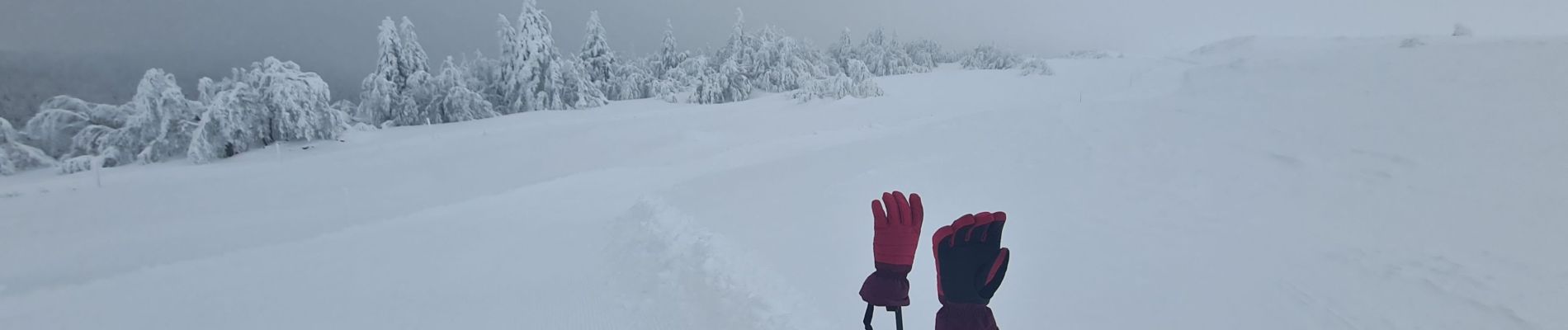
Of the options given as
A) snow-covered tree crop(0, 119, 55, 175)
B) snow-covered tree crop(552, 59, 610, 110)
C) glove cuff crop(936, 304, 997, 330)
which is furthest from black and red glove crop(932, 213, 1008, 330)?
snow-covered tree crop(552, 59, 610, 110)

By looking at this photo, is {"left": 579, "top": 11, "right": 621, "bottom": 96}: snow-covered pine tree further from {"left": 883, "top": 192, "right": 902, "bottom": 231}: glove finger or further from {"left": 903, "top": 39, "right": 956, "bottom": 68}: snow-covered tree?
{"left": 883, "top": 192, "right": 902, "bottom": 231}: glove finger

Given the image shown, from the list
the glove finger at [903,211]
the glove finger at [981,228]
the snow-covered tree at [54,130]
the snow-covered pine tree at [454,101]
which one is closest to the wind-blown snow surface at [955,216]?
the glove finger at [903,211]

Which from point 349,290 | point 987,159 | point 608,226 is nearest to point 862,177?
A: point 987,159

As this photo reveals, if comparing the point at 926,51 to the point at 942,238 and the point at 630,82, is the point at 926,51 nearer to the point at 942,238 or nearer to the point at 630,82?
the point at 630,82


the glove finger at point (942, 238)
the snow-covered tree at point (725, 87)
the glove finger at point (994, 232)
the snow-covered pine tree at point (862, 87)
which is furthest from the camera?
the snow-covered tree at point (725, 87)

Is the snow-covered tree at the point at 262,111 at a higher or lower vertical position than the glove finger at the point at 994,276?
higher

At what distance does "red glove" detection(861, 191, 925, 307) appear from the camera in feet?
11.1

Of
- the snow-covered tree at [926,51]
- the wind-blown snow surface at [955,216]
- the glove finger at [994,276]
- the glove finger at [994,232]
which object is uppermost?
the snow-covered tree at [926,51]

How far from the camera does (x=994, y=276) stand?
9.87 ft

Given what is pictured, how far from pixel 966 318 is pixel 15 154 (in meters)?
19.0

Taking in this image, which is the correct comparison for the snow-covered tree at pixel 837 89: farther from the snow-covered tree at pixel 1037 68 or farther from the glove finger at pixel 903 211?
the glove finger at pixel 903 211

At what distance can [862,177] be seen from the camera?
9516mm

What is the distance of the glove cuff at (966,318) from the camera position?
2932 millimetres

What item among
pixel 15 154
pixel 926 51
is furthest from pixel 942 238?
pixel 926 51
